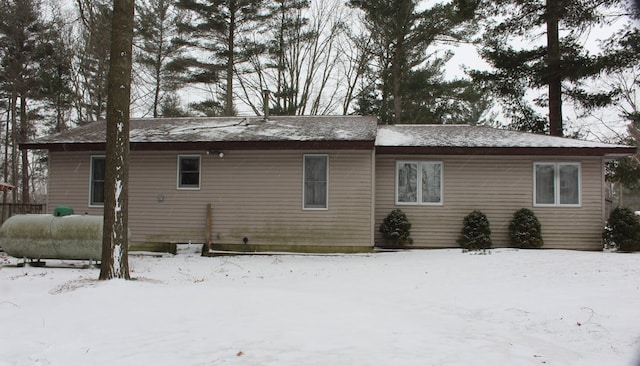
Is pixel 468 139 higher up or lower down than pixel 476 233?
higher up

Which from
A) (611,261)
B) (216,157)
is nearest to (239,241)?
(216,157)

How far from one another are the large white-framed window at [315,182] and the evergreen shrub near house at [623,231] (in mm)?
7884

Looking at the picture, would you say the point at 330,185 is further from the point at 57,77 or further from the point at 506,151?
the point at 57,77

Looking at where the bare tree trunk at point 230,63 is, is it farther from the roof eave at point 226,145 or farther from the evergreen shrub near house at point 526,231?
the evergreen shrub near house at point 526,231

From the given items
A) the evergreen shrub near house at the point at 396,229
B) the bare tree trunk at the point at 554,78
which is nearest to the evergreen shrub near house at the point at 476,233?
the evergreen shrub near house at the point at 396,229

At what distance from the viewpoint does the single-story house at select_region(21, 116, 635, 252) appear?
13242 mm

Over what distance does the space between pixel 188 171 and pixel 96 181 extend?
2852 millimetres

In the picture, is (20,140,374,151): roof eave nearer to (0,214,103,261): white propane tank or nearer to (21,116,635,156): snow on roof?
(21,116,635,156): snow on roof

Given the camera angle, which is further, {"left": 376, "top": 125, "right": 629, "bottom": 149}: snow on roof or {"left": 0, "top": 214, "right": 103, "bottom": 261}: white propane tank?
{"left": 376, "top": 125, "right": 629, "bottom": 149}: snow on roof

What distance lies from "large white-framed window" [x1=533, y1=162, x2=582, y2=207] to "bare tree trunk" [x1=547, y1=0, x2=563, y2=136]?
20.6ft

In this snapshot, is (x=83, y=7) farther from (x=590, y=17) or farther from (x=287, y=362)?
(x=590, y=17)

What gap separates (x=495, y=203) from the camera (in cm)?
1373

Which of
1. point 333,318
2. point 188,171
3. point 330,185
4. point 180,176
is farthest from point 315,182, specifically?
point 333,318

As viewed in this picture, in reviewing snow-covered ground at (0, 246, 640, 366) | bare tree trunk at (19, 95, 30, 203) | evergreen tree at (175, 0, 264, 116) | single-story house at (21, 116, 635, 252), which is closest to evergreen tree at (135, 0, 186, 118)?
evergreen tree at (175, 0, 264, 116)
